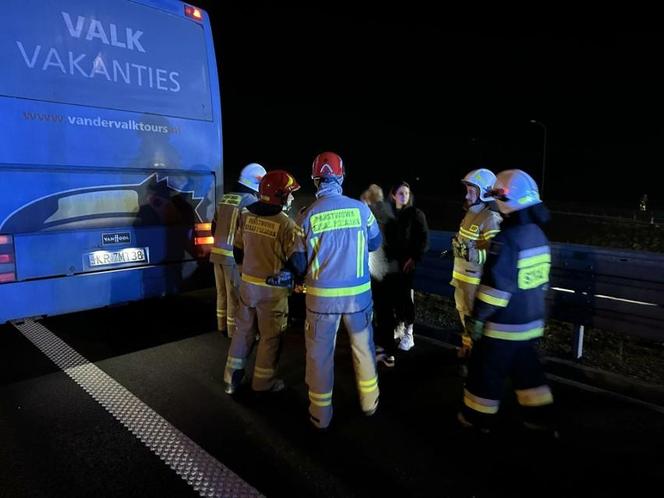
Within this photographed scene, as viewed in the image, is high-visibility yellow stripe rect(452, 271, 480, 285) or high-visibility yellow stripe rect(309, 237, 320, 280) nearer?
high-visibility yellow stripe rect(309, 237, 320, 280)

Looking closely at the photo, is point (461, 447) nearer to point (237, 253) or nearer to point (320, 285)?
point (320, 285)

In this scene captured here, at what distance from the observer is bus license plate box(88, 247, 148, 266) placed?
509cm

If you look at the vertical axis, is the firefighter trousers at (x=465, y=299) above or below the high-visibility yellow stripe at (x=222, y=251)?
below

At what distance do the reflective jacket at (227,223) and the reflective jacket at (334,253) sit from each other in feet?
5.70

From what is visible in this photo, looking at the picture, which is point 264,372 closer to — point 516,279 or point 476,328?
point 476,328

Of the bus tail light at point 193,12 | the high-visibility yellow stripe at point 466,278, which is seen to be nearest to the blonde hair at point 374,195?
the high-visibility yellow stripe at point 466,278

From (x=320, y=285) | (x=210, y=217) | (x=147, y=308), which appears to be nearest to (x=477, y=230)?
(x=320, y=285)

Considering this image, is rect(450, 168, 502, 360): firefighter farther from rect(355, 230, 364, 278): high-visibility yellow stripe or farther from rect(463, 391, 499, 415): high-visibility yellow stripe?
rect(355, 230, 364, 278): high-visibility yellow stripe

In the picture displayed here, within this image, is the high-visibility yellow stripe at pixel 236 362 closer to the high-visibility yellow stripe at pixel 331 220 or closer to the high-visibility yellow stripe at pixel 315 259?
the high-visibility yellow stripe at pixel 315 259

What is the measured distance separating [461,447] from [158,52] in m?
4.93

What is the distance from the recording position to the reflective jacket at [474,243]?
13.9 feet

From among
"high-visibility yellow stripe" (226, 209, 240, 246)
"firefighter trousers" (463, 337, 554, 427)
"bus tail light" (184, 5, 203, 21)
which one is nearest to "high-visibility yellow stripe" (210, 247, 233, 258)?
"high-visibility yellow stripe" (226, 209, 240, 246)

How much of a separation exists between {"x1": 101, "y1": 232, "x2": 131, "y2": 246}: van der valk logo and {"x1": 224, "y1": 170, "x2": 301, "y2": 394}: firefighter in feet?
6.09

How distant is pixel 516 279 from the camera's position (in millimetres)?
3137
